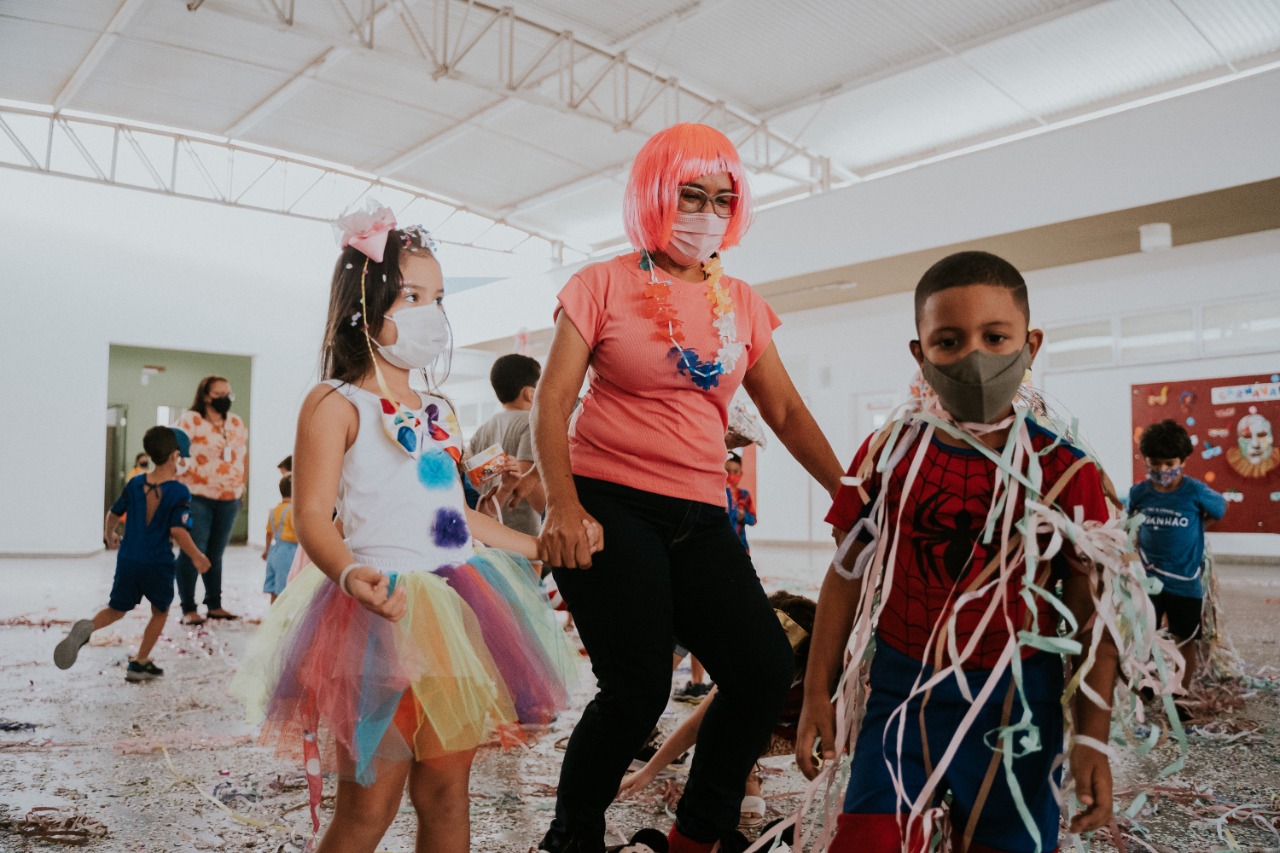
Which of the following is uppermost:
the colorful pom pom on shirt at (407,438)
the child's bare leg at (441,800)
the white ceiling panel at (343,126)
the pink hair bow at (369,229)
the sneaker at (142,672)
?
the white ceiling panel at (343,126)

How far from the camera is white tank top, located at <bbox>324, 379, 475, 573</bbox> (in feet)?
5.29

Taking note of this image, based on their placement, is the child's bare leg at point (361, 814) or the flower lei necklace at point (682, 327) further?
the flower lei necklace at point (682, 327)

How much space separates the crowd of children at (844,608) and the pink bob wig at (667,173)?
2.2 inches

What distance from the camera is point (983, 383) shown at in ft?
4.38

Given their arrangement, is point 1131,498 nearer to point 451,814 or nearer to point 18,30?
point 451,814

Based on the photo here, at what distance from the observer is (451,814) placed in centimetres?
156

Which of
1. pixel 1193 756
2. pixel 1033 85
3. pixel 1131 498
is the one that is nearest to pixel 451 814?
pixel 1193 756

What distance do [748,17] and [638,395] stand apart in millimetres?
8093

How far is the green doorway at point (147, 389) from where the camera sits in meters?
14.5

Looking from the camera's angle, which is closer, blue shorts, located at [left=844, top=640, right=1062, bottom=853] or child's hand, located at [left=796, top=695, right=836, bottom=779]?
blue shorts, located at [left=844, top=640, right=1062, bottom=853]

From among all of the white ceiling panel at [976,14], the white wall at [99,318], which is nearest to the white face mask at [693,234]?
the white ceiling panel at [976,14]

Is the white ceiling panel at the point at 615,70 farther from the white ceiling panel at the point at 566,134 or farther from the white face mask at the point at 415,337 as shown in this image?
the white face mask at the point at 415,337

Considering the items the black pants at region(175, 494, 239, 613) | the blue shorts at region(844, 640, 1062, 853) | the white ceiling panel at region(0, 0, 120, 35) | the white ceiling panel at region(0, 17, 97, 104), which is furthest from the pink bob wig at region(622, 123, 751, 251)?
Result: the white ceiling panel at region(0, 17, 97, 104)

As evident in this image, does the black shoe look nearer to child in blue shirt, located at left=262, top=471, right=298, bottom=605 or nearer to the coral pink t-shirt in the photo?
the coral pink t-shirt
